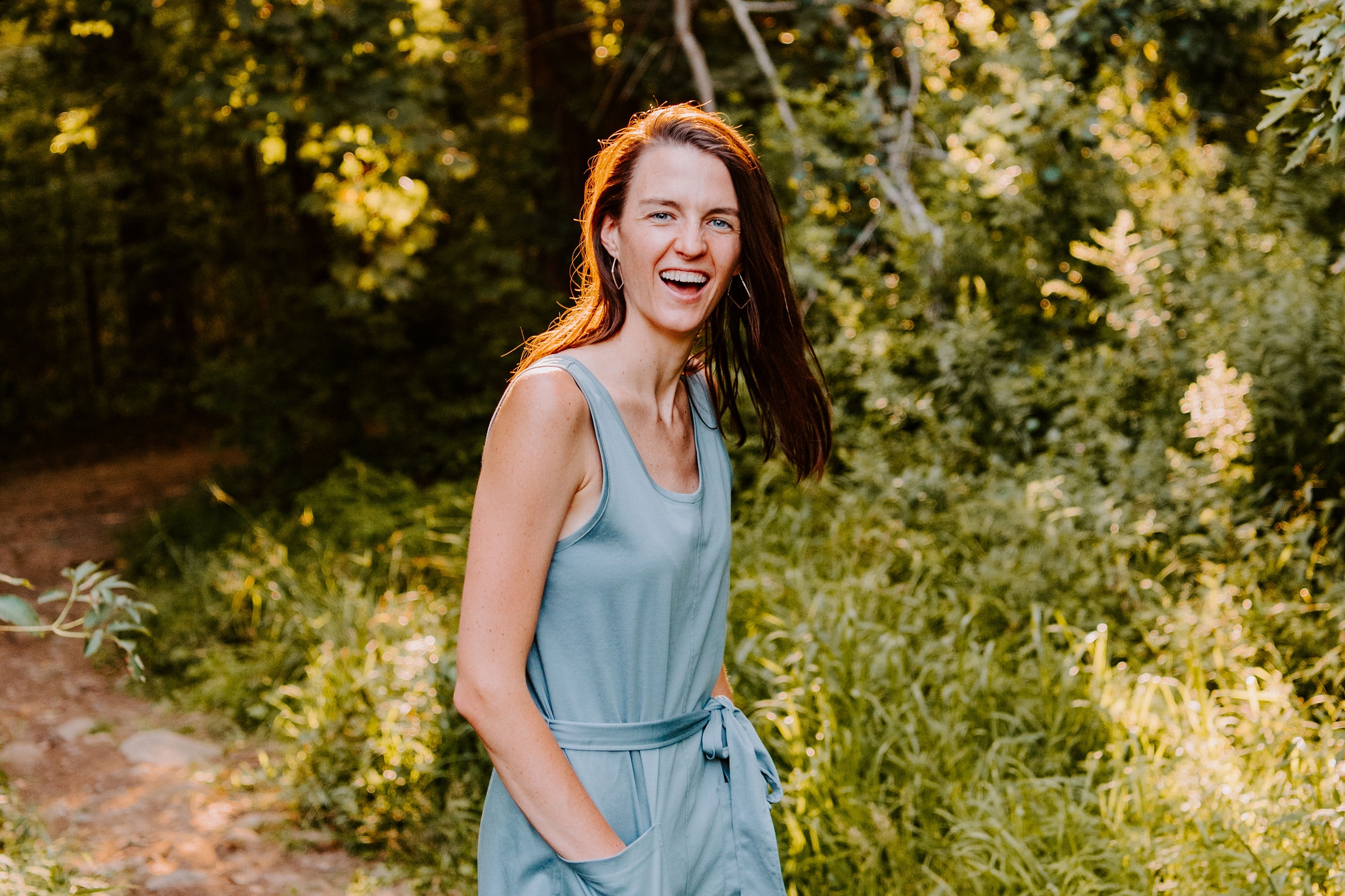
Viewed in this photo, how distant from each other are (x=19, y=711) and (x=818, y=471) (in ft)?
16.2

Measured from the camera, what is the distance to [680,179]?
5.21 feet

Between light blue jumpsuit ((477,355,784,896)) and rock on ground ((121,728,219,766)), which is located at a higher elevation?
light blue jumpsuit ((477,355,784,896))

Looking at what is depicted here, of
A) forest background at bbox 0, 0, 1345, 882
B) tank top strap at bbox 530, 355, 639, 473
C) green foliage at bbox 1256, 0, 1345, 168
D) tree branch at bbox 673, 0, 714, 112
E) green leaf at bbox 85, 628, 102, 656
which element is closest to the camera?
tank top strap at bbox 530, 355, 639, 473

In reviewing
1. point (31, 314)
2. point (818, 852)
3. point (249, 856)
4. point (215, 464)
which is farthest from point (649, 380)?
point (31, 314)

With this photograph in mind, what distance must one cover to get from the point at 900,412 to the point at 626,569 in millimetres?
4297

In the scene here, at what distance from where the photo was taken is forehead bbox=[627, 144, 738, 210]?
1.59 metres

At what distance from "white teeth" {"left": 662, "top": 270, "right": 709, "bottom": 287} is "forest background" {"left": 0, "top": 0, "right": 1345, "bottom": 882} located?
1.36 meters

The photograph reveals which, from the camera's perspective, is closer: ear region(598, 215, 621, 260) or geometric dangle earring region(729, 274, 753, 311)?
ear region(598, 215, 621, 260)

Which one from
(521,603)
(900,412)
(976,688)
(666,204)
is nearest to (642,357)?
(666,204)

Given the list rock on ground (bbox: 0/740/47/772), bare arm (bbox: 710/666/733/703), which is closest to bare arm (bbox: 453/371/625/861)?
bare arm (bbox: 710/666/733/703)

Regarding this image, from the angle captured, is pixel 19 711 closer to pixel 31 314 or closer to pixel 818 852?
pixel 818 852

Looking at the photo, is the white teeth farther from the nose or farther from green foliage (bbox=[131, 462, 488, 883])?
green foliage (bbox=[131, 462, 488, 883])

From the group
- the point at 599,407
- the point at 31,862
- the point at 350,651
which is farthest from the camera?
the point at 350,651

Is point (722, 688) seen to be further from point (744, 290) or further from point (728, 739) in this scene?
point (744, 290)
